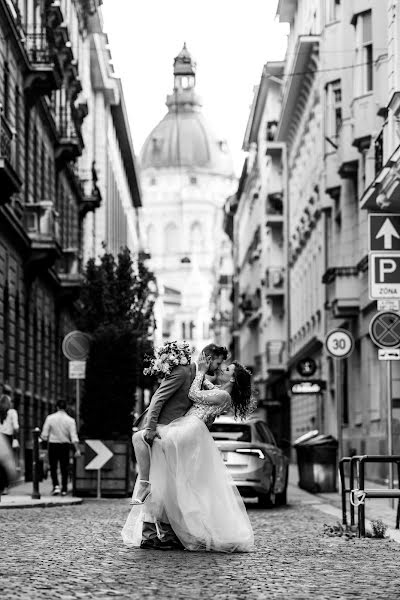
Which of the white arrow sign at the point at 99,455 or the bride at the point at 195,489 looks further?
the white arrow sign at the point at 99,455

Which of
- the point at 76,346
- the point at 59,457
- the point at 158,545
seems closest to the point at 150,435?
the point at 158,545

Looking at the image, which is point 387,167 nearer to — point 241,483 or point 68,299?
point 241,483

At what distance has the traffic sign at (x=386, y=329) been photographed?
19625 millimetres

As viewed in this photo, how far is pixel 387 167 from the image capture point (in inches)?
1003

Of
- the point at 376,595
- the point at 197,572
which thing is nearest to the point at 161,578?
the point at 197,572

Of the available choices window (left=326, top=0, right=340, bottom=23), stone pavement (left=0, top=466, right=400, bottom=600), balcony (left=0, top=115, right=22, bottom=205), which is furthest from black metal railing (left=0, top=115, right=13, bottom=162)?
window (left=326, top=0, right=340, bottom=23)

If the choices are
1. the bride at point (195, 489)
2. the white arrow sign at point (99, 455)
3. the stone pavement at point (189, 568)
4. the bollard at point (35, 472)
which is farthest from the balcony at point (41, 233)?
the bride at point (195, 489)

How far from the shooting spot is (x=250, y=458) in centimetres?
2289

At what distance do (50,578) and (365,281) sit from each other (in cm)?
2684

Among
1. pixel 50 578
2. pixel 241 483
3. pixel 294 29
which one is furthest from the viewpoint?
pixel 294 29

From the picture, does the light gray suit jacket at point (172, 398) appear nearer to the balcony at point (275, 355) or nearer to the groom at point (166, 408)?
the groom at point (166, 408)

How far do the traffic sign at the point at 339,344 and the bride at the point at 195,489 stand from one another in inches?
499

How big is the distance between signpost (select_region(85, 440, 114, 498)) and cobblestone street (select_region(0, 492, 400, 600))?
8.49m

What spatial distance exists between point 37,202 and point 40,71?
11.6ft
